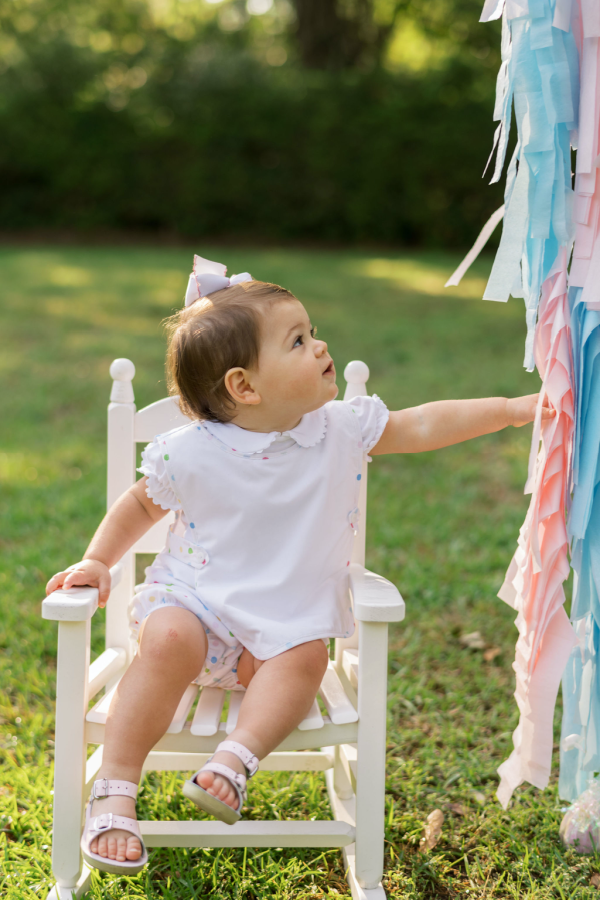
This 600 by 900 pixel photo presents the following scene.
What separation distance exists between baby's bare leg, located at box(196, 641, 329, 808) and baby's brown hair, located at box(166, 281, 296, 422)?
20.6 inches

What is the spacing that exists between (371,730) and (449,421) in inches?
26.1

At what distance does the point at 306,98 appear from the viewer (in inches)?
488

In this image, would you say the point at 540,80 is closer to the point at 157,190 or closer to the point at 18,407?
the point at 18,407

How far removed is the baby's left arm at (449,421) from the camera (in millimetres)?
1844

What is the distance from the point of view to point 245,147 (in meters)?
12.6

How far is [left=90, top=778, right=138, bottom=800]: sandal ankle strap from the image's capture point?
160cm

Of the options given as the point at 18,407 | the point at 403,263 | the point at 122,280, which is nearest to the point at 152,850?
the point at 18,407

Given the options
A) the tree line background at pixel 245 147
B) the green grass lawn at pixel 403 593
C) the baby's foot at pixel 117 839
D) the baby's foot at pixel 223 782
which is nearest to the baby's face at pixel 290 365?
the baby's foot at pixel 223 782

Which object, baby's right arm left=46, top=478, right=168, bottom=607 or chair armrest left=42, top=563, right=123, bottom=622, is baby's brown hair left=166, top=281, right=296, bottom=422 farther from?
chair armrest left=42, top=563, right=123, bottom=622

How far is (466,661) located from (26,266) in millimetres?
8160

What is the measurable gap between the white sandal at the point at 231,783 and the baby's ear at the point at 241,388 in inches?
26.4

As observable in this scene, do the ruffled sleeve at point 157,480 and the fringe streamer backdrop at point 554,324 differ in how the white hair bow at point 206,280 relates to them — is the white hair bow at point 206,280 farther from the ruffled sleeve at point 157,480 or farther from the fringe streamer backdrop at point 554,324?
the fringe streamer backdrop at point 554,324

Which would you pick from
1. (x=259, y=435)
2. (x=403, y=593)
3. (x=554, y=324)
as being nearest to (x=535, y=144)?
(x=554, y=324)

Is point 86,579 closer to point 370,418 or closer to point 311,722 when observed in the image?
point 311,722
